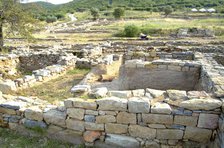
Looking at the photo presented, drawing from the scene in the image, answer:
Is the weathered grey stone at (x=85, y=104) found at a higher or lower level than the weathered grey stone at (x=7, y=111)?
higher

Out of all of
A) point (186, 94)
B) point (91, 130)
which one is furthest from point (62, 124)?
point (186, 94)

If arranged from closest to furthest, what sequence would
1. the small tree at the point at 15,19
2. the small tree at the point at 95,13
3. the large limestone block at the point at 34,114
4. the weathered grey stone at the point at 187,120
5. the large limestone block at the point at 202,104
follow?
the large limestone block at the point at 202,104 < the weathered grey stone at the point at 187,120 < the large limestone block at the point at 34,114 < the small tree at the point at 15,19 < the small tree at the point at 95,13

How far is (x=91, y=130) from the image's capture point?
18.3 feet

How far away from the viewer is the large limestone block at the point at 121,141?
5367 mm

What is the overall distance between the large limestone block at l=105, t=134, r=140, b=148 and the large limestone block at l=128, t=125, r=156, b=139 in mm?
144

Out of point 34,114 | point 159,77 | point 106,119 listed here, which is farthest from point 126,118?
point 159,77

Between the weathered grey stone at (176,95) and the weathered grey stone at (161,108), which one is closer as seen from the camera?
the weathered grey stone at (161,108)

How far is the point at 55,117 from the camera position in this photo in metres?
5.80

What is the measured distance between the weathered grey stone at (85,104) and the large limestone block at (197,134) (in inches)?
77.3

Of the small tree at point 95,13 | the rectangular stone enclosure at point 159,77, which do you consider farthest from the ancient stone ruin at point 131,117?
the small tree at point 95,13

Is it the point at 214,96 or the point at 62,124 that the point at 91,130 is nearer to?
the point at 62,124

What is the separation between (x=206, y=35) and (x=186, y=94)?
2632 centimetres

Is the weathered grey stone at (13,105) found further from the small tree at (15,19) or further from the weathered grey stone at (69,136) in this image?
the small tree at (15,19)

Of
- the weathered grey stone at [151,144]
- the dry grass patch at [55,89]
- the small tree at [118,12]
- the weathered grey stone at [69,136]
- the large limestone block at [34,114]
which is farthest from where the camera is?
the small tree at [118,12]
